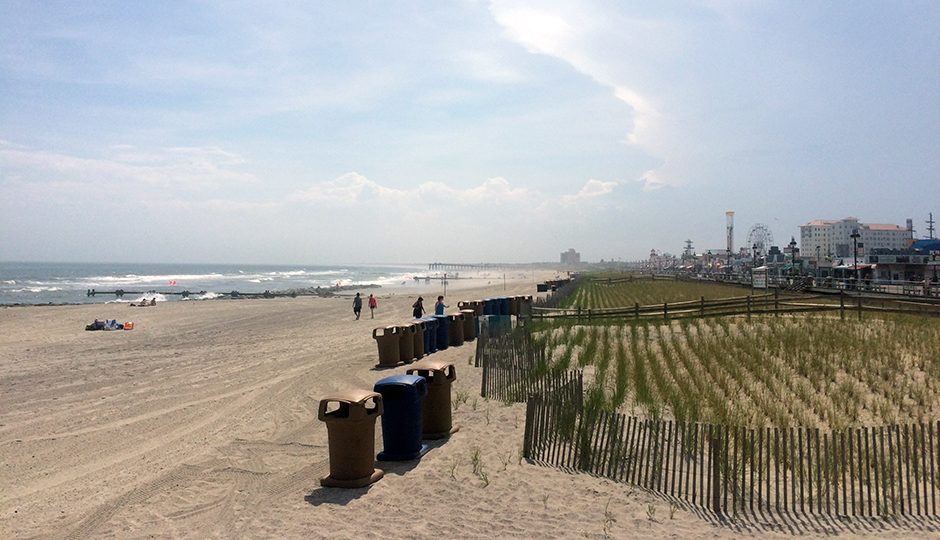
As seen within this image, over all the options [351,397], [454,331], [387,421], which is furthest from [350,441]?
[454,331]

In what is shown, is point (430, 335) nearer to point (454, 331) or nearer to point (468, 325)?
point (454, 331)

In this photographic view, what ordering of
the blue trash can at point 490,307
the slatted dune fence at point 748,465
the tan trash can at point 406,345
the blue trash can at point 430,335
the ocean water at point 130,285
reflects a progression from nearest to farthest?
the slatted dune fence at point 748,465 < the tan trash can at point 406,345 < the blue trash can at point 430,335 < the blue trash can at point 490,307 < the ocean water at point 130,285

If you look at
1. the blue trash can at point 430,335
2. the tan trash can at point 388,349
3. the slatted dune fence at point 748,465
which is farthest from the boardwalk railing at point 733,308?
the slatted dune fence at point 748,465

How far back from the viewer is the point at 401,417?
7660 millimetres

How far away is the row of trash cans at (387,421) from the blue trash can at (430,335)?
25.8 ft

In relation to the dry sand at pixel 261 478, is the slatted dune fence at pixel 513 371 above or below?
above

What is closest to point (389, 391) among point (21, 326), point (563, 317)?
point (563, 317)

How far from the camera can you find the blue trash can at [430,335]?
1698cm

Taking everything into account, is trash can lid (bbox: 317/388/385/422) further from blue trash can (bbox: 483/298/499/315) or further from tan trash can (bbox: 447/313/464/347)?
blue trash can (bbox: 483/298/499/315)

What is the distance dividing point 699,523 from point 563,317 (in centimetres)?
1750

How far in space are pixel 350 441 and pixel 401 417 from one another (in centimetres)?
101

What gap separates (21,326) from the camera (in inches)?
1110

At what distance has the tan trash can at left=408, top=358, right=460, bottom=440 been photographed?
28.3ft

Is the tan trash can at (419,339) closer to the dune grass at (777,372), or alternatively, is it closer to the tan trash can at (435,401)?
the dune grass at (777,372)
